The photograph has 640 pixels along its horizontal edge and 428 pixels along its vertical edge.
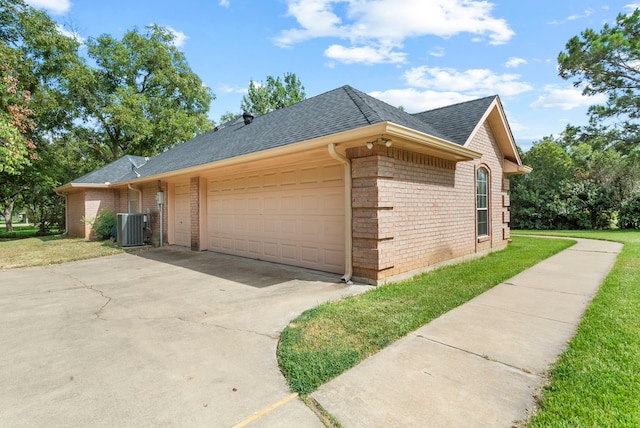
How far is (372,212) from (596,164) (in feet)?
78.1

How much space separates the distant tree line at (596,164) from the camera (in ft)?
59.8

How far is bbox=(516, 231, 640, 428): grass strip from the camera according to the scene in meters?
2.15

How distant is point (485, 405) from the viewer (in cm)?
234

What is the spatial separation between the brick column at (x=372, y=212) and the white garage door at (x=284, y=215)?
73 cm

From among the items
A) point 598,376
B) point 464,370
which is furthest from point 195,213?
point 598,376

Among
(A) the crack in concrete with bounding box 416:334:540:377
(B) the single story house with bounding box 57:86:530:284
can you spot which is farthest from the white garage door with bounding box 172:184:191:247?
(A) the crack in concrete with bounding box 416:334:540:377

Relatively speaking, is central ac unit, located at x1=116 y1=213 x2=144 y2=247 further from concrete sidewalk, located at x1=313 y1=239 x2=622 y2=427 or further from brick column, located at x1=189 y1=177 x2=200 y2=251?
concrete sidewalk, located at x1=313 y1=239 x2=622 y2=427

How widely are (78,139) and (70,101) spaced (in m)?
3.33

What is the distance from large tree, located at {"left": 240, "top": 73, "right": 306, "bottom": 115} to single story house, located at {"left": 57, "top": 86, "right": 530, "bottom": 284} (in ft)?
74.7

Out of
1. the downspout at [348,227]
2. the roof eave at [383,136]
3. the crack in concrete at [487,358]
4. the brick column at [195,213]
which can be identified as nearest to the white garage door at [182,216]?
the brick column at [195,213]

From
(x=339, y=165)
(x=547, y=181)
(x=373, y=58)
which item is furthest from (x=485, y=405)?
(x=547, y=181)

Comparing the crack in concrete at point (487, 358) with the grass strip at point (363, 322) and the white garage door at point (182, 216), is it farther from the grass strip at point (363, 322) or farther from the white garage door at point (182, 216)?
the white garage door at point (182, 216)

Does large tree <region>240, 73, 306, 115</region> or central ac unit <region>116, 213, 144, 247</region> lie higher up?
large tree <region>240, 73, 306, 115</region>

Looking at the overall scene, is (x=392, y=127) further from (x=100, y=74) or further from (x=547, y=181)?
(x=100, y=74)
